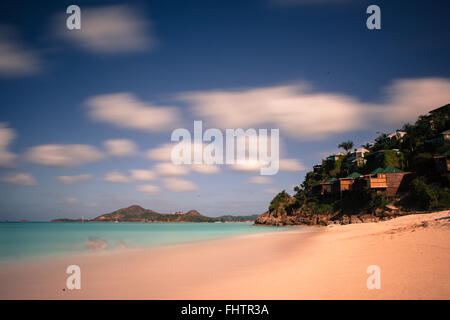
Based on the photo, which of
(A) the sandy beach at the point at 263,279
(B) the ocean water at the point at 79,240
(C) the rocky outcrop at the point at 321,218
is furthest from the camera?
(C) the rocky outcrop at the point at 321,218

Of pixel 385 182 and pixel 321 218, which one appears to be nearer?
pixel 385 182

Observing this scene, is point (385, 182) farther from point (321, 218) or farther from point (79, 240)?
point (79, 240)

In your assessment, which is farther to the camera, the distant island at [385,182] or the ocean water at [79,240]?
the distant island at [385,182]

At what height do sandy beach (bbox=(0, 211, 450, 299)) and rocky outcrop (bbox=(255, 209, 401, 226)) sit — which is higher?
sandy beach (bbox=(0, 211, 450, 299))

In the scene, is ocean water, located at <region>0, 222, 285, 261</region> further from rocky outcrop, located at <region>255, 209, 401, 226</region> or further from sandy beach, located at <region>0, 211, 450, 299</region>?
rocky outcrop, located at <region>255, 209, 401, 226</region>

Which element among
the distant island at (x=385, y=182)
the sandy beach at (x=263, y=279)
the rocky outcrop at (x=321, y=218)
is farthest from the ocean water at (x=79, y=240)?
the distant island at (x=385, y=182)

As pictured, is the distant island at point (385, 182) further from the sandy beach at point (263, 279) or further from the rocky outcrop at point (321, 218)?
the sandy beach at point (263, 279)

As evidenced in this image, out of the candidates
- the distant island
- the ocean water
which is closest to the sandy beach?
the ocean water

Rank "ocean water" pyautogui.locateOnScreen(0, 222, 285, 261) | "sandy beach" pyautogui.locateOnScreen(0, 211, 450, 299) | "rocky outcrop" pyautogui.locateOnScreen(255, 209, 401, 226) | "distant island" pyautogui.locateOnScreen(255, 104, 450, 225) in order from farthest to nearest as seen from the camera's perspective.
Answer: "rocky outcrop" pyautogui.locateOnScreen(255, 209, 401, 226)
"distant island" pyautogui.locateOnScreen(255, 104, 450, 225)
"ocean water" pyautogui.locateOnScreen(0, 222, 285, 261)
"sandy beach" pyautogui.locateOnScreen(0, 211, 450, 299)

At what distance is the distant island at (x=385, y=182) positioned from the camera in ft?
125

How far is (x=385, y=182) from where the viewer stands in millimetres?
44719

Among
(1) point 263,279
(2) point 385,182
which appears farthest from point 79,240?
(2) point 385,182

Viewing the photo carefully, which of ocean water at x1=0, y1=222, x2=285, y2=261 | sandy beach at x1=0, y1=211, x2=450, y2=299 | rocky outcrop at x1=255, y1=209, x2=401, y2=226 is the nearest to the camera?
sandy beach at x1=0, y1=211, x2=450, y2=299

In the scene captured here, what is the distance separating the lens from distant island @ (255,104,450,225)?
38.0 meters
